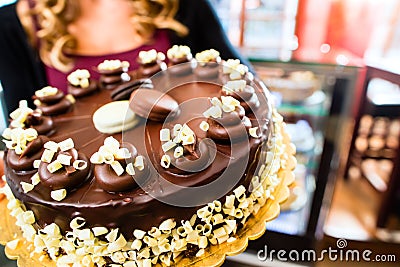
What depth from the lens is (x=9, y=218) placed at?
137 centimetres

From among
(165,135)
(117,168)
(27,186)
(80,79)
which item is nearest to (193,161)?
(165,135)

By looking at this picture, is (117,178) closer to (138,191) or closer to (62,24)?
(138,191)

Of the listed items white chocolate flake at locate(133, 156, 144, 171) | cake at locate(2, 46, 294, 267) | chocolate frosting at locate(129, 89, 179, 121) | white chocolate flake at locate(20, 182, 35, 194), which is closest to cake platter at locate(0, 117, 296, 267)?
cake at locate(2, 46, 294, 267)

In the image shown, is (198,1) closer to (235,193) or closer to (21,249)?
(235,193)

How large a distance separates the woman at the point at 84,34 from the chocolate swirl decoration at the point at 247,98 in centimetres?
80

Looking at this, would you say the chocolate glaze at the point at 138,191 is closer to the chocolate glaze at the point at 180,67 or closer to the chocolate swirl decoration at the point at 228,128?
the chocolate swirl decoration at the point at 228,128

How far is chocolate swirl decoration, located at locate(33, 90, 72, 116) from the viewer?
151 centimetres

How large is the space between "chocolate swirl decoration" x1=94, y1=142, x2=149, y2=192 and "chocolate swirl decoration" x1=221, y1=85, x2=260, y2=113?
1.58 ft

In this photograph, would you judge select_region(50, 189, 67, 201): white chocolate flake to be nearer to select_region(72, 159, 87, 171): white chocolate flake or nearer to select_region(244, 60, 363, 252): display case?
select_region(72, 159, 87, 171): white chocolate flake

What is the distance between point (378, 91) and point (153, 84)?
80.7 inches

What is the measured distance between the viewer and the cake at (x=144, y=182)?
3.54 ft

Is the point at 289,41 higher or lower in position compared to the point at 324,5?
lower

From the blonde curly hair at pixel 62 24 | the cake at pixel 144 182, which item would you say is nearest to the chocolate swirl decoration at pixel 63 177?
the cake at pixel 144 182

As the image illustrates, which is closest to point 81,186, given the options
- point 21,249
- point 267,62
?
point 21,249
